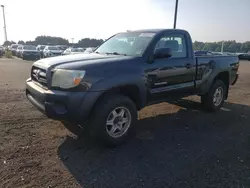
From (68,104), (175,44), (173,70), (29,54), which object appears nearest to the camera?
(68,104)

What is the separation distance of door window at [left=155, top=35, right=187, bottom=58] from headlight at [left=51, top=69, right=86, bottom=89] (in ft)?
5.91

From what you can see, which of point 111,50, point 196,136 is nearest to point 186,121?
point 196,136

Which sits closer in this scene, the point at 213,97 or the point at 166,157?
the point at 166,157

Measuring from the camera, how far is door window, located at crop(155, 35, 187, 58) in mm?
4709

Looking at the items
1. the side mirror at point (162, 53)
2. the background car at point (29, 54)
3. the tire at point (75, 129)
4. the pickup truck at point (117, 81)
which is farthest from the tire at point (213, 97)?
the background car at point (29, 54)

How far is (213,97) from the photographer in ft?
19.9

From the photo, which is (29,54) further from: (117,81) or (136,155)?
(136,155)

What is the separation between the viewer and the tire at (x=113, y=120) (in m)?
3.65

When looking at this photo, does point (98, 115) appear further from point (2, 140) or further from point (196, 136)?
point (196, 136)

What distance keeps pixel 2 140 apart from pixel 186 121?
3637 mm

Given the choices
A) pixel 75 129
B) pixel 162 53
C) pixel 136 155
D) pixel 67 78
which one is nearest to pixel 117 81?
pixel 67 78

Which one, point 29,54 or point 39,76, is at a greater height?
point 39,76

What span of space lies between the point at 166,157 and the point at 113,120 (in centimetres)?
99

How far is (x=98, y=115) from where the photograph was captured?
3.62 metres
